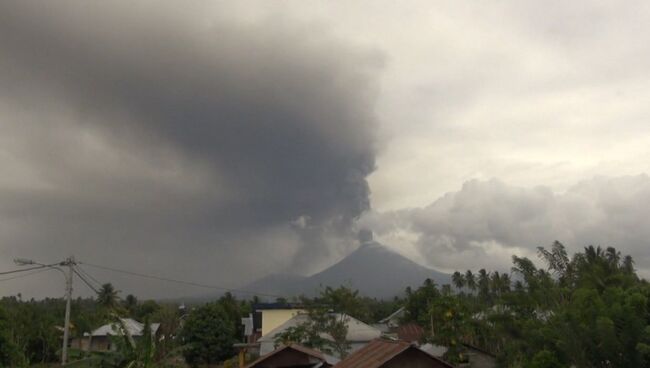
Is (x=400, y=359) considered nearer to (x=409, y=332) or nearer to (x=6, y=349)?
(x=6, y=349)

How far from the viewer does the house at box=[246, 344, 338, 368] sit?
2256 cm

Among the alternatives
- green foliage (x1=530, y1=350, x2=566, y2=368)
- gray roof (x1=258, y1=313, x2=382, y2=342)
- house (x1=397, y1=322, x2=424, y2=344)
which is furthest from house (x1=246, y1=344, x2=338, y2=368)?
house (x1=397, y1=322, x2=424, y2=344)

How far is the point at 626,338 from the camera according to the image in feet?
62.7

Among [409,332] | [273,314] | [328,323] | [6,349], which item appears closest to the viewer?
[6,349]

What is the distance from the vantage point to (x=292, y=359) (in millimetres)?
22938

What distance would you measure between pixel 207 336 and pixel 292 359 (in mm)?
39973

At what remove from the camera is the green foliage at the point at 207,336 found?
194 feet

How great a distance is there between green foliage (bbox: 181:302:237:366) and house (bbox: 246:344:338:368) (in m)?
39.3

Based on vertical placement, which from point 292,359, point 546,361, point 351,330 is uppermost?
point 292,359

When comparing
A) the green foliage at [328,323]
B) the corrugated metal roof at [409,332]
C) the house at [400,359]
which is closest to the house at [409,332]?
the corrugated metal roof at [409,332]

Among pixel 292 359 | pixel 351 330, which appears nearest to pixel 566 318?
pixel 292 359

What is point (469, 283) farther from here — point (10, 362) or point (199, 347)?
point (10, 362)

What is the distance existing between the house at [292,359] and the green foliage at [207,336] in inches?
1548

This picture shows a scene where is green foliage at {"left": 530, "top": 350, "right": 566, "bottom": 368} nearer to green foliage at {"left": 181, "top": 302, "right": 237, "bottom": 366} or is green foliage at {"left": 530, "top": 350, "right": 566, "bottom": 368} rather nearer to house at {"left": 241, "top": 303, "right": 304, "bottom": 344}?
house at {"left": 241, "top": 303, "right": 304, "bottom": 344}
